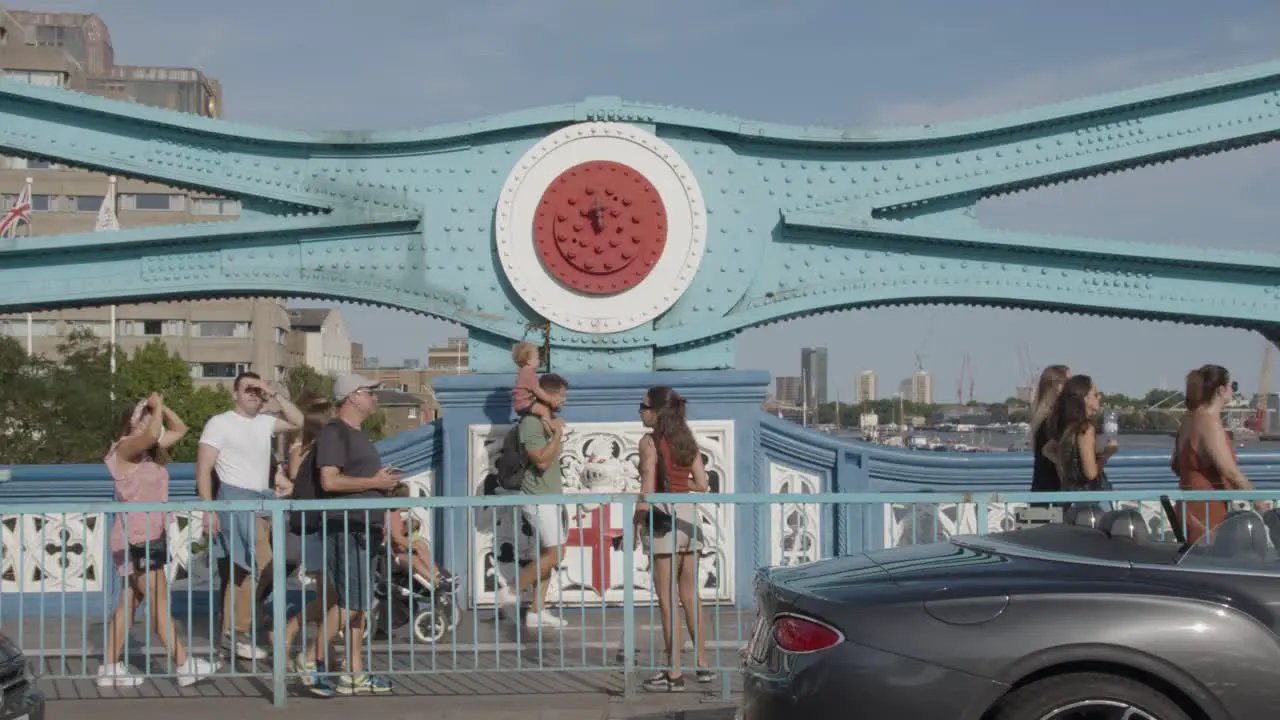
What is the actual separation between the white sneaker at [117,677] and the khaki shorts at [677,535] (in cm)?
281

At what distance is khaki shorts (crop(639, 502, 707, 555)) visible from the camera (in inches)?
292

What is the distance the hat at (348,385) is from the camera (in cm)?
758

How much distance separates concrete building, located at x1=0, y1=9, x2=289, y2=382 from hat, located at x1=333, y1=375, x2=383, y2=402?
63.2 m

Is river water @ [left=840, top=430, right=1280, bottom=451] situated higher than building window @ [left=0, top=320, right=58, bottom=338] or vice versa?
building window @ [left=0, top=320, right=58, bottom=338]

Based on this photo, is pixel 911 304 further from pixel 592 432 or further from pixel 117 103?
pixel 117 103

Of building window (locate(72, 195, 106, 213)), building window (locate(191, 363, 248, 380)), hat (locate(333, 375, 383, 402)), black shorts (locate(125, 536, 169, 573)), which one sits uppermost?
building window (locate(72, 195, 106, 213))

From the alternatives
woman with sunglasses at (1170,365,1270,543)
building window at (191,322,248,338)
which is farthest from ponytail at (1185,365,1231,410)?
building window at (191,322,248,338)

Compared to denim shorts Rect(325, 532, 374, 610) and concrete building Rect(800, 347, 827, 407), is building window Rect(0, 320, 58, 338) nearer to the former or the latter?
concrete building Rect(800, 347, 827, 407)

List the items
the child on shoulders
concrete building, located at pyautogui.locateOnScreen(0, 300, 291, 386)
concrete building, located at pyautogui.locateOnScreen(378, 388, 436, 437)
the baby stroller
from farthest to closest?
concrete building, located at pyautogui.locateOnScreen(378, 388, 436, 437) → concrete building, located at pyautogui.locateOnScreen(0, 300, 291, 386) → the child on shoulders → the baby stroller

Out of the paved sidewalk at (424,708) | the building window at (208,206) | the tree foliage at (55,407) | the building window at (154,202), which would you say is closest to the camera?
the paved sidewalk at (424,708)

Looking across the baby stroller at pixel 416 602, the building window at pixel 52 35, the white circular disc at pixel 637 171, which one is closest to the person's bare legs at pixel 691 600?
the baby stroller at pixel 416 602

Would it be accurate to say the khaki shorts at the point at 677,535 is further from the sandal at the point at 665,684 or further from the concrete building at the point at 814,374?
the concrete building at the point at 814,374

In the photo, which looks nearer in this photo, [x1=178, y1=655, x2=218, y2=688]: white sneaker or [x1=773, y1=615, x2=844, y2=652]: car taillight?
[x1=773, y1=615, x2=844, y2=652]: car taillight

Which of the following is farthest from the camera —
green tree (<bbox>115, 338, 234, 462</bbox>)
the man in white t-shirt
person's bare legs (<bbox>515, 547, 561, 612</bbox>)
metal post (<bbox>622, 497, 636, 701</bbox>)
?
green tree (<bbox>115, 338, 234, 462</bbox>)
